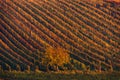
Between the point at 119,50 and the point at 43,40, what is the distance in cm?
1169

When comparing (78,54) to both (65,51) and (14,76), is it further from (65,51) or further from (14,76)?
(14,76)

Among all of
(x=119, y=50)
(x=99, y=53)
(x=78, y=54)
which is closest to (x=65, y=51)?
(x=78, y=54)

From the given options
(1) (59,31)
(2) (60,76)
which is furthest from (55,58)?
(1) (59,31)

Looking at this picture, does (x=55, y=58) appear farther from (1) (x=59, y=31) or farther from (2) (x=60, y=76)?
(1) (x=59, y=31)

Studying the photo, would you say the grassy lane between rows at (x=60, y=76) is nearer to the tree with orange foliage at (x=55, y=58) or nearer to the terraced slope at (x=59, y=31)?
the tree with orange foliage at (x=55, y=58)

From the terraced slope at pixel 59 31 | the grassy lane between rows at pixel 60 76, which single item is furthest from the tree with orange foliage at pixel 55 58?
the terraced slope at pixel 59 31

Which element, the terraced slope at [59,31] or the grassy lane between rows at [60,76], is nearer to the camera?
the grassy lane between rows at [60,76]

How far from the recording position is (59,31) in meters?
52.2

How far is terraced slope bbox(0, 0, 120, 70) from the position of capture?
48688 millimetres

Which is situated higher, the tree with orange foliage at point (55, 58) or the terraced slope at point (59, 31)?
the terraced slope at point (59, 31)

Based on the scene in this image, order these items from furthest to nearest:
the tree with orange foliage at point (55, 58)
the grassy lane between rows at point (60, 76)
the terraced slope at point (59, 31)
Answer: the terraced slope at point (59, 31) → the tree with orange foliage at point (55, 58) → the grassy lane between rows at point (60, 76)

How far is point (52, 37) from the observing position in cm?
5131

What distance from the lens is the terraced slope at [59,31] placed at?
4869 cm

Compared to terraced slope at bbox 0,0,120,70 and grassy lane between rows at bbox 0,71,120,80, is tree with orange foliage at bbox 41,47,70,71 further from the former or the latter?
terraced slope at bbox 0,0,120,70
